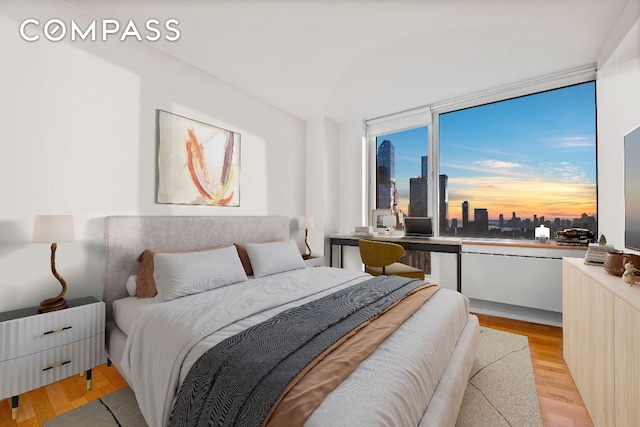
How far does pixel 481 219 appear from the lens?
12.7 ft

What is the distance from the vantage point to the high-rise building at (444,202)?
162 inches

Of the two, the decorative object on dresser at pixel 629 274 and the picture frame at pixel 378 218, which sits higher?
the picture frame at pixel 378 218

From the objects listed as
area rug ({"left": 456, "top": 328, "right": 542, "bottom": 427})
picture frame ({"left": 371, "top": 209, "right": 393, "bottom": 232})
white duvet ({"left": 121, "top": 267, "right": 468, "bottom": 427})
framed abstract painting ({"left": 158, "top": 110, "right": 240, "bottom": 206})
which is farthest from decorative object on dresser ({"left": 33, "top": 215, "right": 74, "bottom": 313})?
picture frame ({"left": 371, "top": 209, "right": 393, "bottom": 232})

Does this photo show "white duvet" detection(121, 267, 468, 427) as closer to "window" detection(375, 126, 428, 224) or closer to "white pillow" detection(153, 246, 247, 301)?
"white pillow" detection(153, 246, 247, 301)

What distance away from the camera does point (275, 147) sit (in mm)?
3887

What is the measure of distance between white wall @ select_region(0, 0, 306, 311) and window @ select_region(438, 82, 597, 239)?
3343 mm

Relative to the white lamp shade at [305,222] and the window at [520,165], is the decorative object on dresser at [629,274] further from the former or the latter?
Result: the white lamp shade at [305,222]

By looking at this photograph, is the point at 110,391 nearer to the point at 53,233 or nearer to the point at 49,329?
the point at 49,329

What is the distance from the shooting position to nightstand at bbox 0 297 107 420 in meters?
1.63

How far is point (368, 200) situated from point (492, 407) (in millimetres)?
3387

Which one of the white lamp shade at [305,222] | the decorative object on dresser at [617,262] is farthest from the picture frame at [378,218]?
the decorative object on dresser at [617,262]

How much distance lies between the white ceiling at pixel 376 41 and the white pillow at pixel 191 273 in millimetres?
1930

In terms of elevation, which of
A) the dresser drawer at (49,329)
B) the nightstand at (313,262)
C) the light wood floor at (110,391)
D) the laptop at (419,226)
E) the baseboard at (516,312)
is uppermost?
the laptop at (419,226)

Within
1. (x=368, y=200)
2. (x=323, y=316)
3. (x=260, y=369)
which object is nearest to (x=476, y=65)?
(x=368, y=200)
